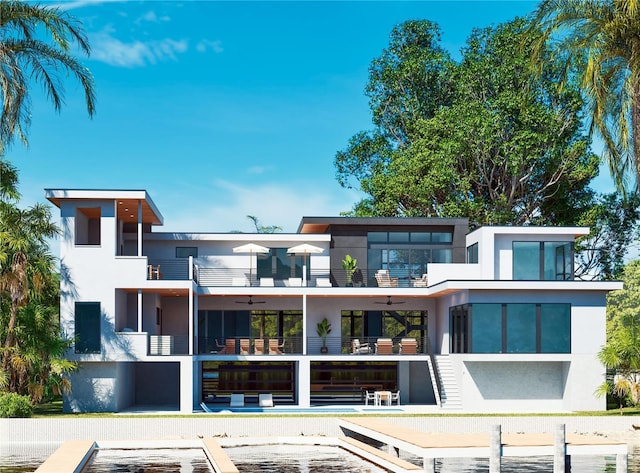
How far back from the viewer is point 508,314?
31.4 m

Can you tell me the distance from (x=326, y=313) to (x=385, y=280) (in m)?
2.66

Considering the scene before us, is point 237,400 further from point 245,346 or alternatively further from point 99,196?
point 99,196

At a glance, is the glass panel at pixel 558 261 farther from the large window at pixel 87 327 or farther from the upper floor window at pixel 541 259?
the large window at pixel 87 327

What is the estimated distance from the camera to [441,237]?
36.2 meters

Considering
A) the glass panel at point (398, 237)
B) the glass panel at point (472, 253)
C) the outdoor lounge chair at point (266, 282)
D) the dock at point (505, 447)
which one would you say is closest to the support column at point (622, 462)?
the dock at point (505, 447)

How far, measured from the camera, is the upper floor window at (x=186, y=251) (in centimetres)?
3562

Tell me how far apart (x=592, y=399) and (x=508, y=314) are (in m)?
3.96

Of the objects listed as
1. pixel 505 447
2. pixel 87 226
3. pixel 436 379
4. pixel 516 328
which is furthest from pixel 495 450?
pixel 87 226

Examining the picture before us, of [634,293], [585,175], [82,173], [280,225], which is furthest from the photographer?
[634,293]

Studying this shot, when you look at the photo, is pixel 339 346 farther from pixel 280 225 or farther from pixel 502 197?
pixel 280 225

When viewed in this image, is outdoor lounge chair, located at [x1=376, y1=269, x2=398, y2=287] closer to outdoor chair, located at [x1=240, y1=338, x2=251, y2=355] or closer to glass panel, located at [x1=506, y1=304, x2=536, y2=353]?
glass panel, located at [x1=506, y1=304, x2=536, y2=353]

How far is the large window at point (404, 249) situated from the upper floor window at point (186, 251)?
21.6 feet

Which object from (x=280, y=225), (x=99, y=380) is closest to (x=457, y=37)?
(x=280, y=225)

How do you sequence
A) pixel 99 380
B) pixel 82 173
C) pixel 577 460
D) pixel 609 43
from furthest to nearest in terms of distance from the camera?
pixel 82 173 < pixel 99 380 < pixel 577 460 < pixel 609 43
